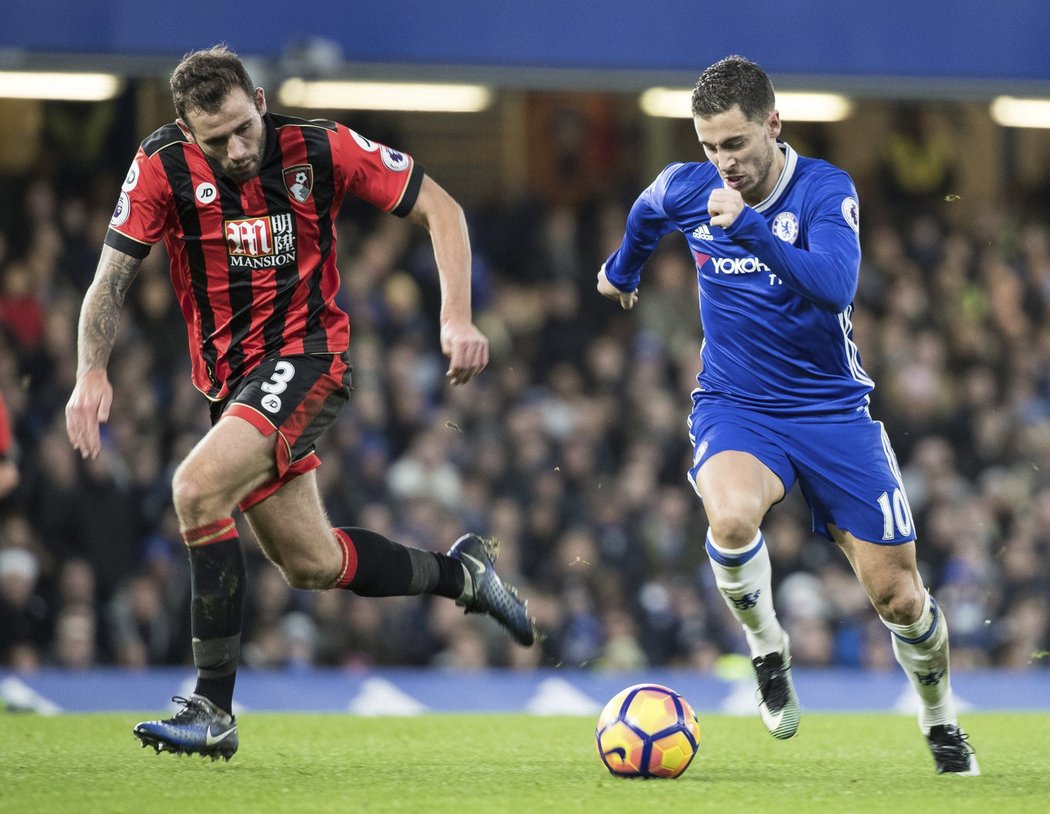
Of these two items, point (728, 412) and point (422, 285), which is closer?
point (728, 412)

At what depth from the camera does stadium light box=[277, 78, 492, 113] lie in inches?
439

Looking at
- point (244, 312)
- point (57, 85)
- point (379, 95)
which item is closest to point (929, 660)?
point (244, 312)

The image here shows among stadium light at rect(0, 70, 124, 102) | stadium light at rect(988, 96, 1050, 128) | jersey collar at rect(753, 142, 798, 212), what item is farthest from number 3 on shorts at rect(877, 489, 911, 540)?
stadium light at rect(988, 96, 1050, 128)

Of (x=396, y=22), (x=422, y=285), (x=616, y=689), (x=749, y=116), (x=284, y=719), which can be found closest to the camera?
(x=749, y=116)

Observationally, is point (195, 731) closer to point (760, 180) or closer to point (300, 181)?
point (300, 181)

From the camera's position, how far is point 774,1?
1101 centimetres

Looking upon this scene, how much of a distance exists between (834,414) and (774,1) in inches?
246

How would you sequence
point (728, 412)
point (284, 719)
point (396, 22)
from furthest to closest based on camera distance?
point (396, 22)
point (284, 719)
point (728, 412)

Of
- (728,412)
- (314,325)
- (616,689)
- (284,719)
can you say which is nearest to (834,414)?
(728,412)

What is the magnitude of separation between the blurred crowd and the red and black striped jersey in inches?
202

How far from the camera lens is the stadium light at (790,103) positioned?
467 inches

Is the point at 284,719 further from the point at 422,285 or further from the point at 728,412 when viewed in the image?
the point at 422,285

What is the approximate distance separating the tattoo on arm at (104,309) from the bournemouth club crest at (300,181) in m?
0.55

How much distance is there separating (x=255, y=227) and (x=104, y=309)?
1.83 feet
